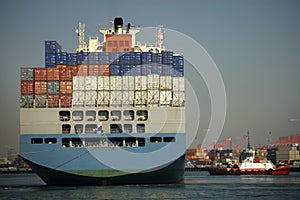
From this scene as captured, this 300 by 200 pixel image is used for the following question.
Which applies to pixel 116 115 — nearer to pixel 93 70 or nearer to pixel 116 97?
pixel 116 97

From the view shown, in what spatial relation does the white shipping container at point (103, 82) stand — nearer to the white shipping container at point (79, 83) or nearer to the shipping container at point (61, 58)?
the white shipping container at point (79, 83)

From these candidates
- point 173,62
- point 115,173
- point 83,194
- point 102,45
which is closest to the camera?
point 83,194

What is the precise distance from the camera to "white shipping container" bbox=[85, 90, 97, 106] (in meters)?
51.6

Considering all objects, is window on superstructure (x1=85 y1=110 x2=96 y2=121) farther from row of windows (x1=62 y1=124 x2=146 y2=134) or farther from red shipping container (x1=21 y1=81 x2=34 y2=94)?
red shipping container (x1=21 y1=81 x2=34 y2=94)

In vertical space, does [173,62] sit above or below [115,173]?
above

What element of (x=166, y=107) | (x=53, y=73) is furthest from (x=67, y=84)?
(x=166, y=107)

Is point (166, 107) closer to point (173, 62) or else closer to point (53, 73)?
point (173, 62)

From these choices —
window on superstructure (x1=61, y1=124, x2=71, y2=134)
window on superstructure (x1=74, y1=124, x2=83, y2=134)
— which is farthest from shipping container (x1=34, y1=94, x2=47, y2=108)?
window on superstructure (x1=74, y1=124, x2=83, y2=134)

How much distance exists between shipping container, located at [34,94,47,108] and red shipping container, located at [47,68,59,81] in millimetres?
1535

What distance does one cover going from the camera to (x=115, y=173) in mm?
49969

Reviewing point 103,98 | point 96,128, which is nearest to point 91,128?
point 96,128

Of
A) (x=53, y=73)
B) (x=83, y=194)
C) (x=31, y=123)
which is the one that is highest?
(x=53, y=73)

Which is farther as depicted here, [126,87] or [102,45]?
[102,45]

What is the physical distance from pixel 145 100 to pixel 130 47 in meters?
7.90
